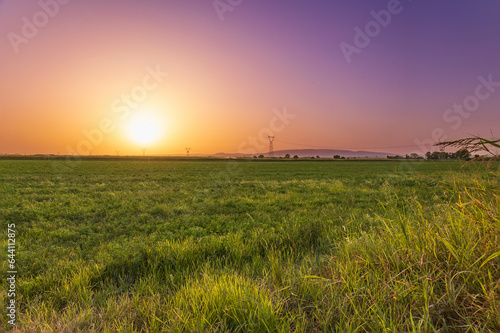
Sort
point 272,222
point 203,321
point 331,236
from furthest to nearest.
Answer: point 272,222 → point 331,236 → point 203,321

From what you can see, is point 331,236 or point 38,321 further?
point 331,236

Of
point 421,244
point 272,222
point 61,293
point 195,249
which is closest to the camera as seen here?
point 421,244

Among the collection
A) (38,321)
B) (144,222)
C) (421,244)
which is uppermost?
(421,244)

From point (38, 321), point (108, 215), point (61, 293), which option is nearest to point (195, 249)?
point (61, 293)

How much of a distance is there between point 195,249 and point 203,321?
9.76 ft

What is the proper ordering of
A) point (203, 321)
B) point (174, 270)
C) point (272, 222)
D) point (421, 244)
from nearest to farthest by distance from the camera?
point (203, 321) < point (421, 244) < point (174, 270) < point (272, 222)

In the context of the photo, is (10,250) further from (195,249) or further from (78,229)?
(195,249)

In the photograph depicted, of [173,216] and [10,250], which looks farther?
[173,216]

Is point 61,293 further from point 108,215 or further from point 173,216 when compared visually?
point 108,215

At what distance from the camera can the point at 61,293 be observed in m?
3.29

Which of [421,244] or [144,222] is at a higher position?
[421,244]

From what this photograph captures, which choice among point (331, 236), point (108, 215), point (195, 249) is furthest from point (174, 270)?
point (108, 215)

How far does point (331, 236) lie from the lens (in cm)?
579

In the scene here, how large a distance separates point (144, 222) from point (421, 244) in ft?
26.1
